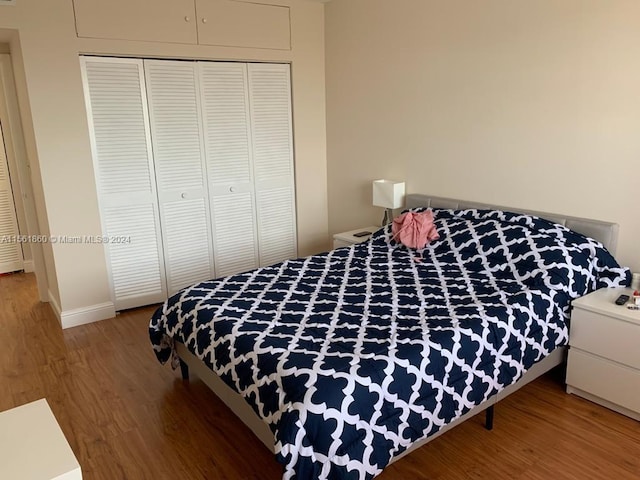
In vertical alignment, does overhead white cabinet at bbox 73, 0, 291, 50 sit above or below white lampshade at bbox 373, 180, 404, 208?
above

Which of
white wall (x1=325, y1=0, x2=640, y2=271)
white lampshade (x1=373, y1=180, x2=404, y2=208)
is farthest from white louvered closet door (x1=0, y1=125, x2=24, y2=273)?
white lampshade (x1=373, y1=180, x2=404, y2=208)

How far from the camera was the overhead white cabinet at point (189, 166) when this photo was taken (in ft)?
12.3

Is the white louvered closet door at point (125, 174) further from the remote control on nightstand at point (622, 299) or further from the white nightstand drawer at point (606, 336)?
the remote control on nightstand at point (622, 299)

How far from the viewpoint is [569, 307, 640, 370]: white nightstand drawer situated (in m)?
2.39

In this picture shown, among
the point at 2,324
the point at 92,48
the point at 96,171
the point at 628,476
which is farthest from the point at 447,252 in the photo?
the point at 2,324

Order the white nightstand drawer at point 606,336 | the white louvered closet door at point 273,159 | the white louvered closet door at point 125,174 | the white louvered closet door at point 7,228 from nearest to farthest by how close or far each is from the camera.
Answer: the white nightstand drawer at point 606,336 < the white louvered closet door at point 125,174 < the white louvered closet door at point 273,159 < the white louvered closet door at point 7,228

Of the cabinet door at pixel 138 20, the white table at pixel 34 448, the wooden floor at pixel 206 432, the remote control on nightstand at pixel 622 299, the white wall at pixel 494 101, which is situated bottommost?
the wooden floor at pixel 206 432

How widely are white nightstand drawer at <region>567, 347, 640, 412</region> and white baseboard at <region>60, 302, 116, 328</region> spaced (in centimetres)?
322

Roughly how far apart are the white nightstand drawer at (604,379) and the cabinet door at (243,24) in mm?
3318

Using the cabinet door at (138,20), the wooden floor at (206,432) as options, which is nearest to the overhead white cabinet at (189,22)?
the cabinet door at (138,20)

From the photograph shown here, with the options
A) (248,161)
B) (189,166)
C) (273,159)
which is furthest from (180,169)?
(273,159)

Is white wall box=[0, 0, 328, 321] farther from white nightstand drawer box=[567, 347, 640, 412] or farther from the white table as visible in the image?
white nightstand drawer box=[567, 347, 640, 412]

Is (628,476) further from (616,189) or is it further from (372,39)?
(372,39)

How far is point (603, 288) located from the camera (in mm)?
2787
